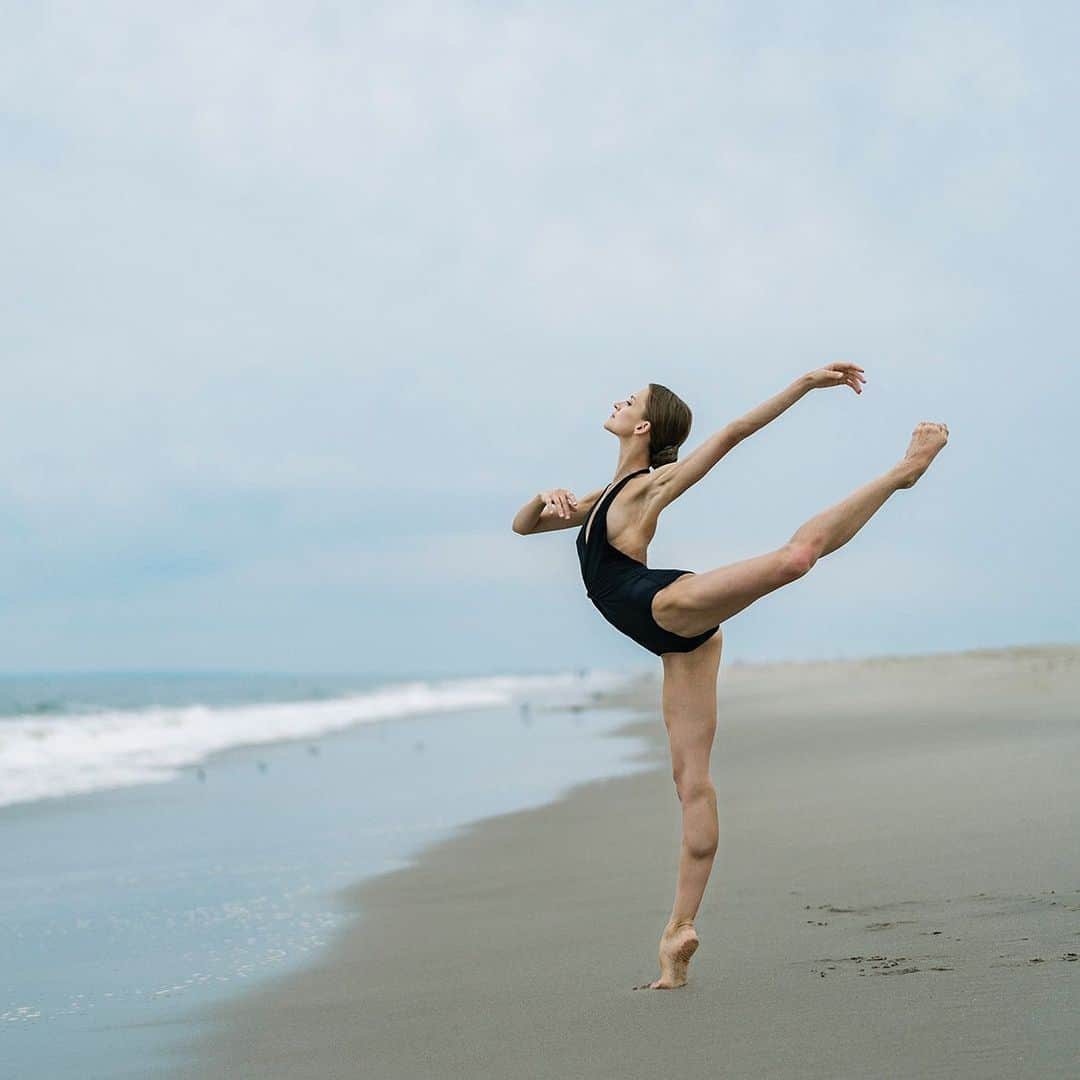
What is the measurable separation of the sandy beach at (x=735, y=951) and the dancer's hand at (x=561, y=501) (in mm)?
1707

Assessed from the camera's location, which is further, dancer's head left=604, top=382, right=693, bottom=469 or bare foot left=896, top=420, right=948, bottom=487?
dancer's head left=604, top=382, right=693, bottom=469

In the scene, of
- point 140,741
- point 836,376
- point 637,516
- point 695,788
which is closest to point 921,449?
point 836,376

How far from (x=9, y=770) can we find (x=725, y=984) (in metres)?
15.2

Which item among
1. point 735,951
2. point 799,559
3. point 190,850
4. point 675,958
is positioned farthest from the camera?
point 190,850

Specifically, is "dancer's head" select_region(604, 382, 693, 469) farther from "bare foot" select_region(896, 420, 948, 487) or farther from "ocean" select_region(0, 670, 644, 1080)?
"ocean" select_region(0, 670, 644, 1080)

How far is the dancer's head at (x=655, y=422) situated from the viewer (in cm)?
505

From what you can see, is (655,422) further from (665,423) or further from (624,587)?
(624,587)

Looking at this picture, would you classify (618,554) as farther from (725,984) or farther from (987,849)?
(987,849)

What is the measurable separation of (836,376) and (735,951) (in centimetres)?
217

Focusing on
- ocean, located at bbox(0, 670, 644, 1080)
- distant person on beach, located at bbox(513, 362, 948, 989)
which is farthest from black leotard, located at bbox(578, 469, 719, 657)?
ocean, located at bbox(0, 670, 644, 1080)

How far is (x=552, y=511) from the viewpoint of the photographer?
509 centimetres

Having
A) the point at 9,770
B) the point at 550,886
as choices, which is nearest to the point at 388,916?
the point at 550,886

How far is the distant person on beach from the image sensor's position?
174 inches

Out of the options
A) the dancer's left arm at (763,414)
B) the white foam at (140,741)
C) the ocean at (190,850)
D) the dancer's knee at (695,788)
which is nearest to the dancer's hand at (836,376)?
the dancer's left arm at (763,414)
